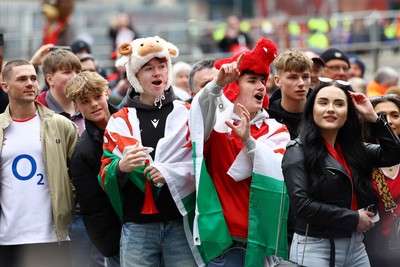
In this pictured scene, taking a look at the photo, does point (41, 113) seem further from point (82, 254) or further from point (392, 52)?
point (392, 52)

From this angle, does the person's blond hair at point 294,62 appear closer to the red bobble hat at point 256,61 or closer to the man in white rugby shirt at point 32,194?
the red bobble hat at point 256,61

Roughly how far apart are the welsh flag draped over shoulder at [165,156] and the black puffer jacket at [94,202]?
306 millimetres

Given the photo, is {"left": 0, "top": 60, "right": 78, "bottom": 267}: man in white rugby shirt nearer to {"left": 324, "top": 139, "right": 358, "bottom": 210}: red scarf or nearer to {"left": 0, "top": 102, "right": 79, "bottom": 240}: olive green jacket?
{"left": 0, "top": 102, "right": 79, "bottom": 240}: olive green jacket

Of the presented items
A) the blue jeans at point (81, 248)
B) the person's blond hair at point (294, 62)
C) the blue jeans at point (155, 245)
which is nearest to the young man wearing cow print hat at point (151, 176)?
the blue jeans at point (155, 245)

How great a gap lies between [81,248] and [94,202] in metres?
0.95

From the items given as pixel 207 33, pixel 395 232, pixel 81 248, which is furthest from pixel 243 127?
pixel 207 33

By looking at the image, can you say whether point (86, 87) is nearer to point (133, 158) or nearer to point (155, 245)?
point (133, 158)

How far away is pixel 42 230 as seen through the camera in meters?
7.86

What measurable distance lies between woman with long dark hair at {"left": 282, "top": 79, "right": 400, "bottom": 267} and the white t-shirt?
206 cm

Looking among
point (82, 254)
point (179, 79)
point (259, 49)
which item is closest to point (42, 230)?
point (82, 254)

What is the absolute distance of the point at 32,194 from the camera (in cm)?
785

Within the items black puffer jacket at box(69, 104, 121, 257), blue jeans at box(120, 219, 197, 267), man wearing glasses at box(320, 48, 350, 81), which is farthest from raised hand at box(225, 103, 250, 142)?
man wearing glasses at box(320, 48, 350, 81)

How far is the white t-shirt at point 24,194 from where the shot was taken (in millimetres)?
7828

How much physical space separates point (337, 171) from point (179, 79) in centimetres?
527
